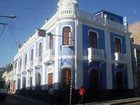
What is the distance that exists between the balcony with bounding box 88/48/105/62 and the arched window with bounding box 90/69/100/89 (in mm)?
1338

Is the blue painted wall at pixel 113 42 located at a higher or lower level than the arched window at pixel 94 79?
higher

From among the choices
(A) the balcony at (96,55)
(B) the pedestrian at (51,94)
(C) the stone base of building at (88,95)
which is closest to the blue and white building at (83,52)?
(A) the balcony at (96,55)

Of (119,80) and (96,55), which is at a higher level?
(96,55)

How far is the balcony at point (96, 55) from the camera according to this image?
24.7 metres

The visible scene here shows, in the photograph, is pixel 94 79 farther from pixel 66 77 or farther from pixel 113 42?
pixel 113 42

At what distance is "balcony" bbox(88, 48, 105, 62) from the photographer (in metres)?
24.7

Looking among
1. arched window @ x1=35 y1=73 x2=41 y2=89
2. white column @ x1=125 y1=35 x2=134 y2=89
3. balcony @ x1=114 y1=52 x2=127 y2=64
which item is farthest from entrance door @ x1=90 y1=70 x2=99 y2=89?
arched window @ x1=35 y1=73 x2=41 y2=89

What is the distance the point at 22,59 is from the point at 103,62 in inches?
664

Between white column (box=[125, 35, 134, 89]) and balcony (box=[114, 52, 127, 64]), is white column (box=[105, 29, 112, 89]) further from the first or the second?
white column (box=[125, 35, 134, 89])

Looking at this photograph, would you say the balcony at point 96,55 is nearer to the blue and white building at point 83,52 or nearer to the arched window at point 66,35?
the blue and white building at point 83,52

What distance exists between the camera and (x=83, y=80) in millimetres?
24344

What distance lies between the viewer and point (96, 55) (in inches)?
992

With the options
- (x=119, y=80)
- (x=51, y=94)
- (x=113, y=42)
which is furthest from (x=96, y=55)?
(x=51, y=94)

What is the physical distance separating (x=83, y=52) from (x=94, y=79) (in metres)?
3.10
